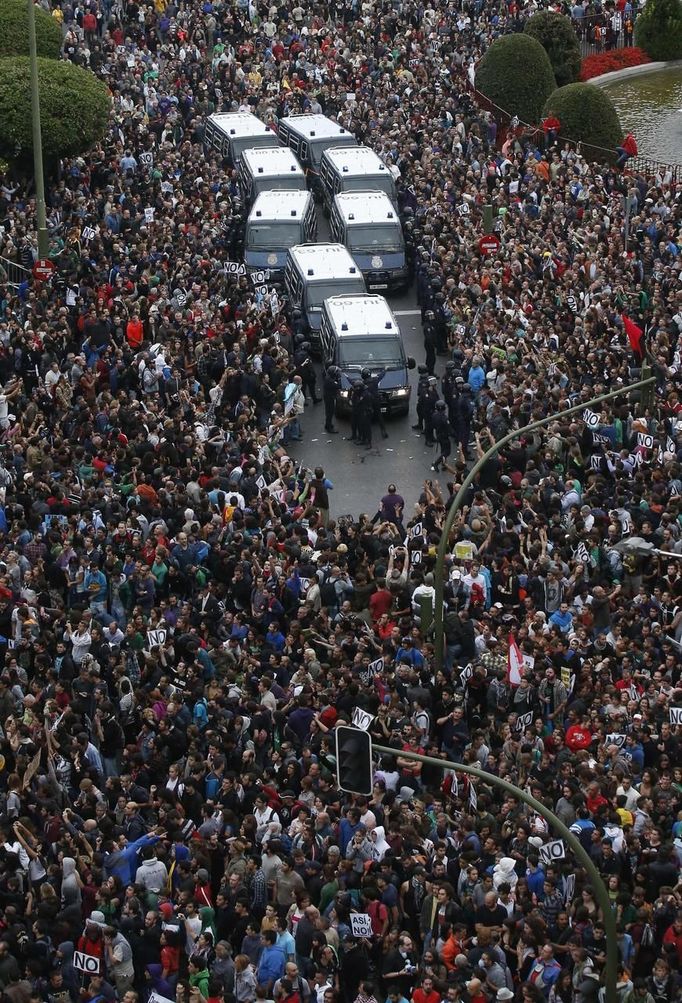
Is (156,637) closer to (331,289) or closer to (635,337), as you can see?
(635,337)

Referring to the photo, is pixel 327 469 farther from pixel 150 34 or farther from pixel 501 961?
pixel 150 34

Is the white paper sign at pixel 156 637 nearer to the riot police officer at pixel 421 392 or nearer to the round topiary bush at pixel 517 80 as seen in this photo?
the riot police officer at pixel 421 392

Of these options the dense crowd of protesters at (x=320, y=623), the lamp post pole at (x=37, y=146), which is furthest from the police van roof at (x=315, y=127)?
the lamp post pole at (x=37, y=146)

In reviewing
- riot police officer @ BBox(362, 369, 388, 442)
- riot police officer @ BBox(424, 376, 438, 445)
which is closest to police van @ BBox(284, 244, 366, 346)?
riot police officer @ BBox(362, 369, 388, 442)

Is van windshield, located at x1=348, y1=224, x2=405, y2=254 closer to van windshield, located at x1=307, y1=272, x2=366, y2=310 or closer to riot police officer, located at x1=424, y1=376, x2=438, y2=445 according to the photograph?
van windshield, located at x1=307, y1=272, x2=366, y2=310

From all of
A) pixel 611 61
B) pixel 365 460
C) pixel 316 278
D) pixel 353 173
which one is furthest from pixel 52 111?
pixel 611 61
